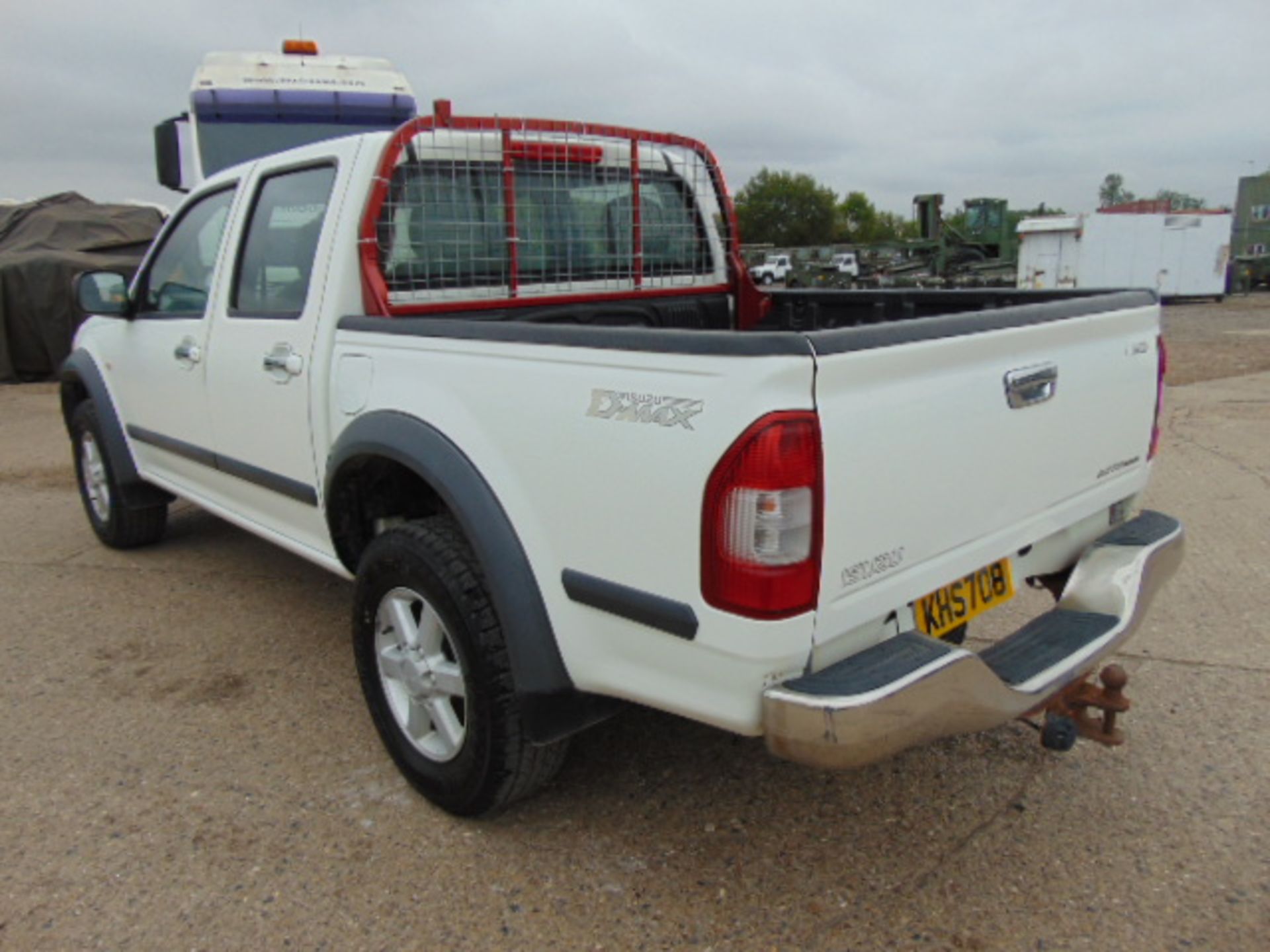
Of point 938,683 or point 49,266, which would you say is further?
point 49,266

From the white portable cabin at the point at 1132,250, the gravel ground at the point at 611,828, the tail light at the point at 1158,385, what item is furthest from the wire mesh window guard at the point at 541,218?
the white portable cabin at the point at 1132,250

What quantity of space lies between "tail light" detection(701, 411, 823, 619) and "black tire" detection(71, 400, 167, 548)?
3.83 m

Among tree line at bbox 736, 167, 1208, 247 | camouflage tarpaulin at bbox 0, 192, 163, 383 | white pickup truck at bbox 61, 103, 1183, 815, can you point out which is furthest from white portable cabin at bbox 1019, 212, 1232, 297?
tree line at bbox 736, 167, 1208, 247

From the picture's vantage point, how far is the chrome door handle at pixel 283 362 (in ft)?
10.1

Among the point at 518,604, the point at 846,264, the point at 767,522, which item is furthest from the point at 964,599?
the point at 846,264

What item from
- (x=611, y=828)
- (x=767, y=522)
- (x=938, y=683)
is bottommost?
(x=611, y=828)

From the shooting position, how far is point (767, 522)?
186cm

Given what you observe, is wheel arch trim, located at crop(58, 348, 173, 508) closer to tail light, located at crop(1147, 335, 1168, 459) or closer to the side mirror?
the side mirror

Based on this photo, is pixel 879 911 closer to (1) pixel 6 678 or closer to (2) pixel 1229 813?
(2) pixel 1229 813

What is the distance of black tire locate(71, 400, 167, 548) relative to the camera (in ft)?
15.8

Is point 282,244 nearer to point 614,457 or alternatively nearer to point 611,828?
point 614,457

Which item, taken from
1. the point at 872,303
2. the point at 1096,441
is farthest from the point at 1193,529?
the point at 1096,441

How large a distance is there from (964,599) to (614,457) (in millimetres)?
966

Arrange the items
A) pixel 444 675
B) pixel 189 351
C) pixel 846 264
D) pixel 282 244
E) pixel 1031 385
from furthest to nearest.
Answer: pixel 846 264
pixel 189 351
pixel 282 244
pixel 444 675
pixel 1031 385
